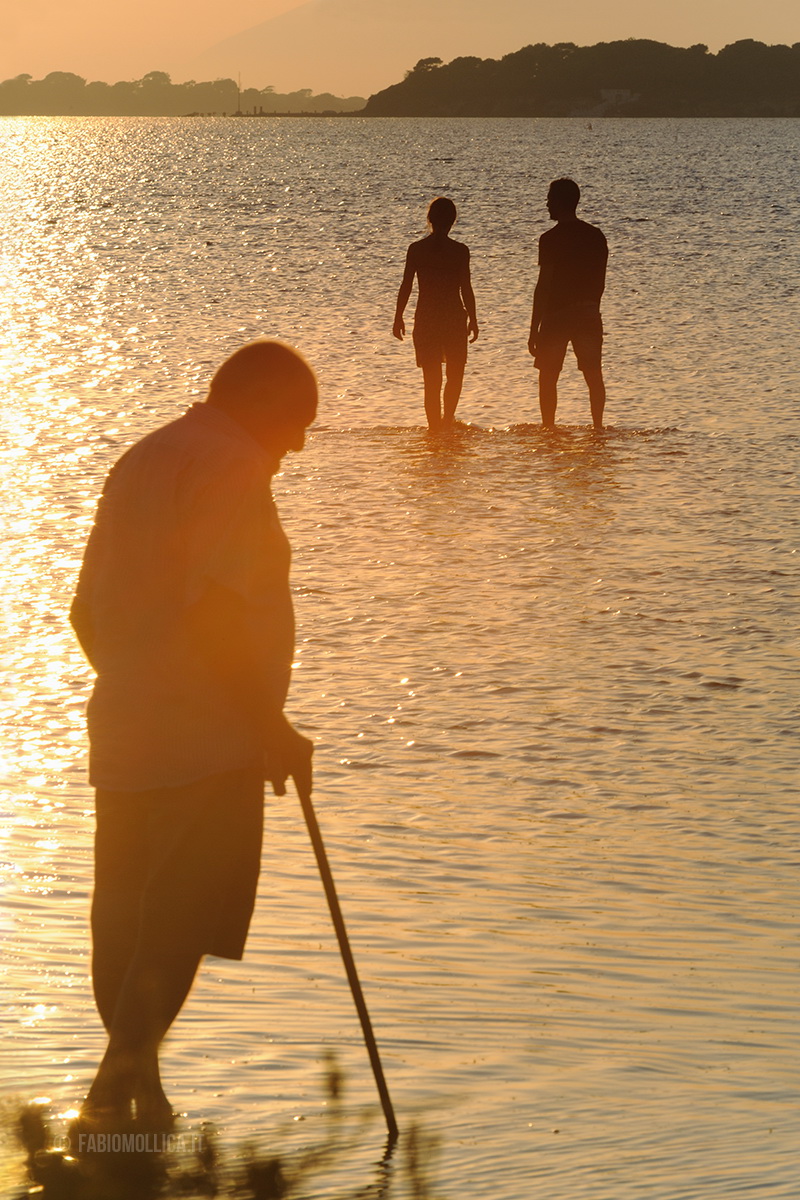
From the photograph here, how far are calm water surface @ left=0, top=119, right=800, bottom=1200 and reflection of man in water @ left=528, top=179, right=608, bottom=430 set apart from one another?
63 centimetres

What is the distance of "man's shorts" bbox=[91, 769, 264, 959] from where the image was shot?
3770 millimetres

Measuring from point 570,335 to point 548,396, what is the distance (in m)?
0.61

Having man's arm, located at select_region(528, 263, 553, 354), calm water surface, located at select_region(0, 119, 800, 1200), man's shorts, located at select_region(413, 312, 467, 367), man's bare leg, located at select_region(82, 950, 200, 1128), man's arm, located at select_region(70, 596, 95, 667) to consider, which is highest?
man's arm, located at select_region(70, 596, 95, 667)

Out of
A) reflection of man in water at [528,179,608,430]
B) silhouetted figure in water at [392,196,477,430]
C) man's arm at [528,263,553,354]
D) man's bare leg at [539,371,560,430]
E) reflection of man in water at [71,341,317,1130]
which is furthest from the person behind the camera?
man's bare leg at [539,371,560,430]

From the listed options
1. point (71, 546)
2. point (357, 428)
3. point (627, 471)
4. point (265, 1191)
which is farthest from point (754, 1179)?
point (357, 428)

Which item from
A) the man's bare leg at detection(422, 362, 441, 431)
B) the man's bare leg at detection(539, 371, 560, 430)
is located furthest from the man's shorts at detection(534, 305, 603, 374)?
the man's bare leg at detection(422, 362, 441, 431)

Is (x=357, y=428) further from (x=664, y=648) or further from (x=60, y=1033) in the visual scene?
(x=60, y=1033)

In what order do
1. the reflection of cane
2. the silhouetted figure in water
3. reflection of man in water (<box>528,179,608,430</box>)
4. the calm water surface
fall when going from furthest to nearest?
the silhouetted figure in water → reflection of man in water (<box>528,179,608,430</box>) → the calm water surface → the reflection of cane

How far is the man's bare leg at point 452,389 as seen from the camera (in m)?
13.5

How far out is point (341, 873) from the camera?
17.7 feet

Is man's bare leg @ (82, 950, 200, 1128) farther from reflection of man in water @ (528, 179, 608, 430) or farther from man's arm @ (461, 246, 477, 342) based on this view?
man's arm @ (461, 246, 477, 342)

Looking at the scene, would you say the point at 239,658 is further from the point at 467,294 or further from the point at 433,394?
the point at 433,394

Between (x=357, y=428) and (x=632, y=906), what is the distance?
30.2ft

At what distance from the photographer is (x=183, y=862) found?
12.4 ft
